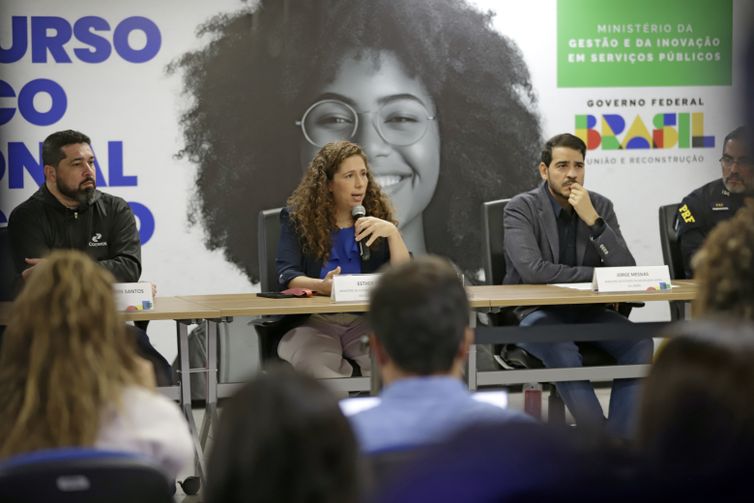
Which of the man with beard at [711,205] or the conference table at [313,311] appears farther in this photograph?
the man with beard at [711,205]

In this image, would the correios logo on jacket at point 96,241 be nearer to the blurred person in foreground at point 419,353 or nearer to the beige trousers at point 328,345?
the beige trousers at point 328,345

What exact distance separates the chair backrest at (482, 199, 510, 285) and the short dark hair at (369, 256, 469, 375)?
9.09 ft

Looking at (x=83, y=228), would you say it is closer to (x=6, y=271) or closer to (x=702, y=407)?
(x=6, y=271)

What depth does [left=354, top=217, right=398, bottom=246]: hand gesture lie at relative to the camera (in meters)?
4.21

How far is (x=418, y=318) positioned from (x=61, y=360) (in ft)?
→ 2.08

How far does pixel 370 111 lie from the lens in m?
5.92

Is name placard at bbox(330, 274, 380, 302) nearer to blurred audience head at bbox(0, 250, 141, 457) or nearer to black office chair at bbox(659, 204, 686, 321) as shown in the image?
black office chair at bbox(659, 204, 686, 321)

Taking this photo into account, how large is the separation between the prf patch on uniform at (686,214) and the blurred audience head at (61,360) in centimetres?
347

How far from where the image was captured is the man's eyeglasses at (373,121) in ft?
19.2

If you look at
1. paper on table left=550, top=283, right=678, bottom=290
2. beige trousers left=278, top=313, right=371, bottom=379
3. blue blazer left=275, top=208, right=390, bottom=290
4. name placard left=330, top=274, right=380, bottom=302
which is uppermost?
blue blazer left=275, top=208, right=390, bottom=290

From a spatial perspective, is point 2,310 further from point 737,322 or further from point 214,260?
point 737,322

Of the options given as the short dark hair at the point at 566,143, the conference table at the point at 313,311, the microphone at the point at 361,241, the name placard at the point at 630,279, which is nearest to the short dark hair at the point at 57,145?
the conference table at the point at 313,311

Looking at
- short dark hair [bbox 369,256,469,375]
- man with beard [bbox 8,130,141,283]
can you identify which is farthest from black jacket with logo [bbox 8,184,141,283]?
short dark hair [bbox 369,256,469,375]

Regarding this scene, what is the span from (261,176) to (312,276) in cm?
164
